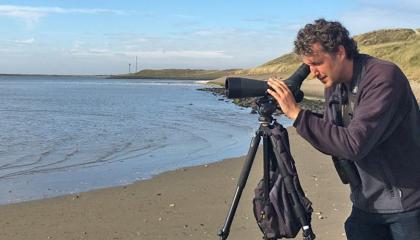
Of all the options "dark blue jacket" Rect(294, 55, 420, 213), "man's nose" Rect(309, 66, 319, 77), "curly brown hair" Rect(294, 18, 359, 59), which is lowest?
"dark blue jacket" Rect(294, 55, 420, 213)

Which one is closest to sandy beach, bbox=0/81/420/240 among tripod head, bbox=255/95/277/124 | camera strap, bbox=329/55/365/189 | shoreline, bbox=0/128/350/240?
shoreline, bbox=0/128/350/240

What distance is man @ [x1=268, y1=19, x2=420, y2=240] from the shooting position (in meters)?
2.41

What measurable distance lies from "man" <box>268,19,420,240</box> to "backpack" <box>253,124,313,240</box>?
0.79ft

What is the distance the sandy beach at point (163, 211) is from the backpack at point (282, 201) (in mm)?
2532

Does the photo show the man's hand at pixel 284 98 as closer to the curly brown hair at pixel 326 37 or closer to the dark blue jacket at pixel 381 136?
the dark blue jacket at pixel 381 136

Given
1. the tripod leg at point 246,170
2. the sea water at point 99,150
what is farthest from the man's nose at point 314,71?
the sea water at point 99,150

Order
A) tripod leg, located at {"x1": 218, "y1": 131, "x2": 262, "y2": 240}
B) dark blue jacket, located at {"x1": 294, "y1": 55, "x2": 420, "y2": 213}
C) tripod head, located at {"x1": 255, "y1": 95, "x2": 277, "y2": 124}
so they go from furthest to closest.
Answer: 1. tripod leg, located at {"x1": 218, "y1": 131, "x2": 262, "y2": 240}
2. tripod head, located at {"x1": 255, "y1": 95, "x2": 277, "y2": 124}
3. dark blue jacket, located at {"x1": 294, "y1": 55, "x2": 420, "y2": 213}

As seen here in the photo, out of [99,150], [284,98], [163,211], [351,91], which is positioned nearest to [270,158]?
[284,98]

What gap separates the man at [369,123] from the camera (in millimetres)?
2412

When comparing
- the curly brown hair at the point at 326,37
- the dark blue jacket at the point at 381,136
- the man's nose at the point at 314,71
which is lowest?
the dark blue jacket at the point at 381,136

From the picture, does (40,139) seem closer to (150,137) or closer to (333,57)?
(150,137)

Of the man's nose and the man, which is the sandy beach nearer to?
the man

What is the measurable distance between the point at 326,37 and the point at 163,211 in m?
4.58

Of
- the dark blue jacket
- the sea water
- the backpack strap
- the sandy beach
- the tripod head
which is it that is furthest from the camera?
the sea water
